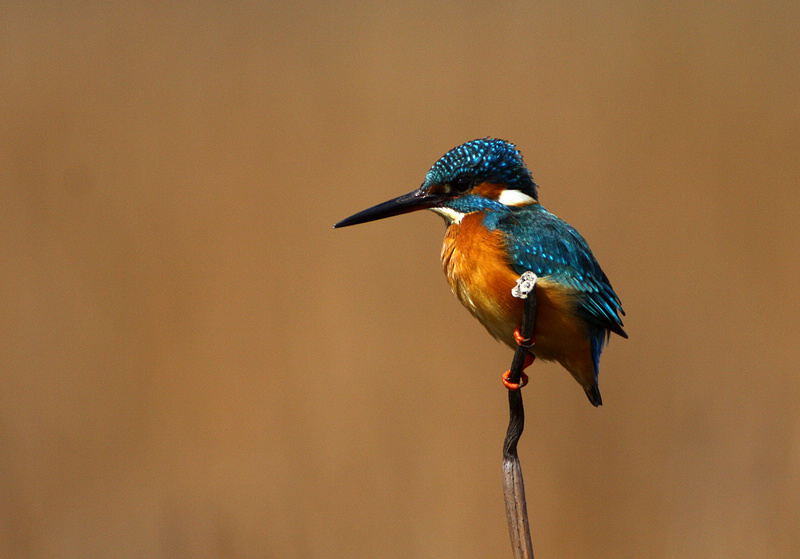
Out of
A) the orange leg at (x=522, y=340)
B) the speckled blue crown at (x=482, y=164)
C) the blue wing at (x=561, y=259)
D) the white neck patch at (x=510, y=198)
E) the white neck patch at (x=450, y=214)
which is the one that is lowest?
the orange leg at (x=522, y=340)

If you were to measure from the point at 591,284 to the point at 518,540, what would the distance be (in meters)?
0.34

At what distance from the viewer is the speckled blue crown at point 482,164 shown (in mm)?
934

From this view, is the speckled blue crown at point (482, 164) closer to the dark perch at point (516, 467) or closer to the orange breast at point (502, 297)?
the orange breast at point (502, 297)

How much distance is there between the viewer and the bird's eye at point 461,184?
94cm

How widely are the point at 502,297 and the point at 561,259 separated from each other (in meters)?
0.09

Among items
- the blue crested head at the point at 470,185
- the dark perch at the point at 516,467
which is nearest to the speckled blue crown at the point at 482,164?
the blue crested head at the point at 470,185

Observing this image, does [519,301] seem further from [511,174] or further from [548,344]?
[511,174]

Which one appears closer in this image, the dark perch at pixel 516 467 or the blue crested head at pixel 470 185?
the dark perch at pixel 516 467

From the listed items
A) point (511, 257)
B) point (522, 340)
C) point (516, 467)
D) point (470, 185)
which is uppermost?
point (470, 185)

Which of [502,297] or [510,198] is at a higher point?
[510,198]

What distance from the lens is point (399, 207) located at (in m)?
0.95

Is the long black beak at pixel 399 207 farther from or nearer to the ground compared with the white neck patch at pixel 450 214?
farther from the ground

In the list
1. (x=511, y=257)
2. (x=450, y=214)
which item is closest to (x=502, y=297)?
(x=511, y=257)

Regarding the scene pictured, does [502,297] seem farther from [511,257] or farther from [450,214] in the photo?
[450,214]
